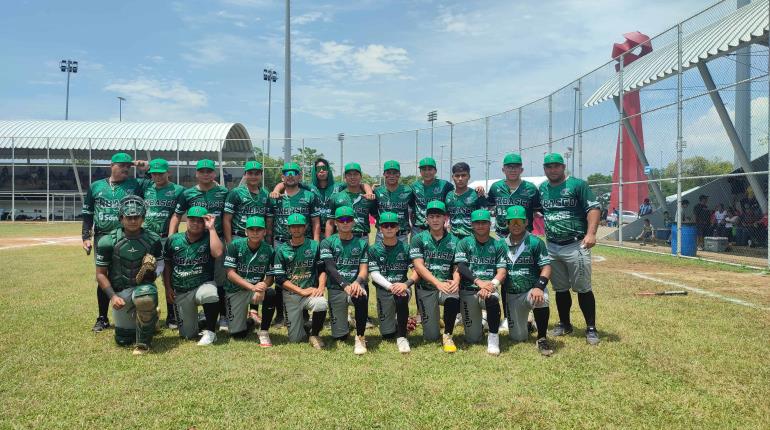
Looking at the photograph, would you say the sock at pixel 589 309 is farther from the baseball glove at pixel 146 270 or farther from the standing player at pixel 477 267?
the baseball glove at pixel 146 270

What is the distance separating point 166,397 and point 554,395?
3.03 metres

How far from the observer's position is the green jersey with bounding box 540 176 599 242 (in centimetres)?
554

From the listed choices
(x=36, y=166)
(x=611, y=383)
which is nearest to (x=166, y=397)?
(x=611, y=383)

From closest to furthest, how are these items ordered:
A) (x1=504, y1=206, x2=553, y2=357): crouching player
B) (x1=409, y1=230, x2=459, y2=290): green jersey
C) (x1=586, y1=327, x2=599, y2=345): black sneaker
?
(x1=586, y1=327, x2=599, y2=345): black sneaker
(x1=504, y1=206, x2=553, y2=357): crouching player
(x1=409, y1=230, x2=459, y2=290): green jersey

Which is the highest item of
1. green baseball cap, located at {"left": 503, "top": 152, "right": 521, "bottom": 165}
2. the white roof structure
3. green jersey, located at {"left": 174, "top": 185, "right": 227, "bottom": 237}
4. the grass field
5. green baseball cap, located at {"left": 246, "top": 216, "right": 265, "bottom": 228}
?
the white roof structure

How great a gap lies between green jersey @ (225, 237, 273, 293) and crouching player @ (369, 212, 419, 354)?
1.24m

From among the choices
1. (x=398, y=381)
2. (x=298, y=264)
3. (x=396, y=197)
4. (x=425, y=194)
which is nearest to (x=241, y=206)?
(x=298, y=264)

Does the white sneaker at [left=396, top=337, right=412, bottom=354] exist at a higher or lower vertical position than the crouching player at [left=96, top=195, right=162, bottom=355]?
lower

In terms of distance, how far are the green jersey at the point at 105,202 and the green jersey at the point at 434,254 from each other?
3514 mm

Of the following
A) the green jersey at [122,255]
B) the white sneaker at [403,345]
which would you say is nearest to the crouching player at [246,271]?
the green jersey at [122,255]

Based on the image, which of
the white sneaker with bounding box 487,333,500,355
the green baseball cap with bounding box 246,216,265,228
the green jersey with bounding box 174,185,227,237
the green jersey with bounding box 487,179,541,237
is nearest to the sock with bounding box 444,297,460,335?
the white sneaker with bounding box 487,333,500,355

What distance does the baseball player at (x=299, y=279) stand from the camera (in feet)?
17.7

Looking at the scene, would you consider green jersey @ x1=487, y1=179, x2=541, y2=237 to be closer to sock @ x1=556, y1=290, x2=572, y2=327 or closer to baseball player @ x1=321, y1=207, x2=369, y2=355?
sock @ x1=556, y1=290, x2=572, y2=327

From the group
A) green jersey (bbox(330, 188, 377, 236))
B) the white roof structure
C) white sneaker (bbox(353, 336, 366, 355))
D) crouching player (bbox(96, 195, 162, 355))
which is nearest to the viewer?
white sneaker (bbox(353, 336, 366, 355))
